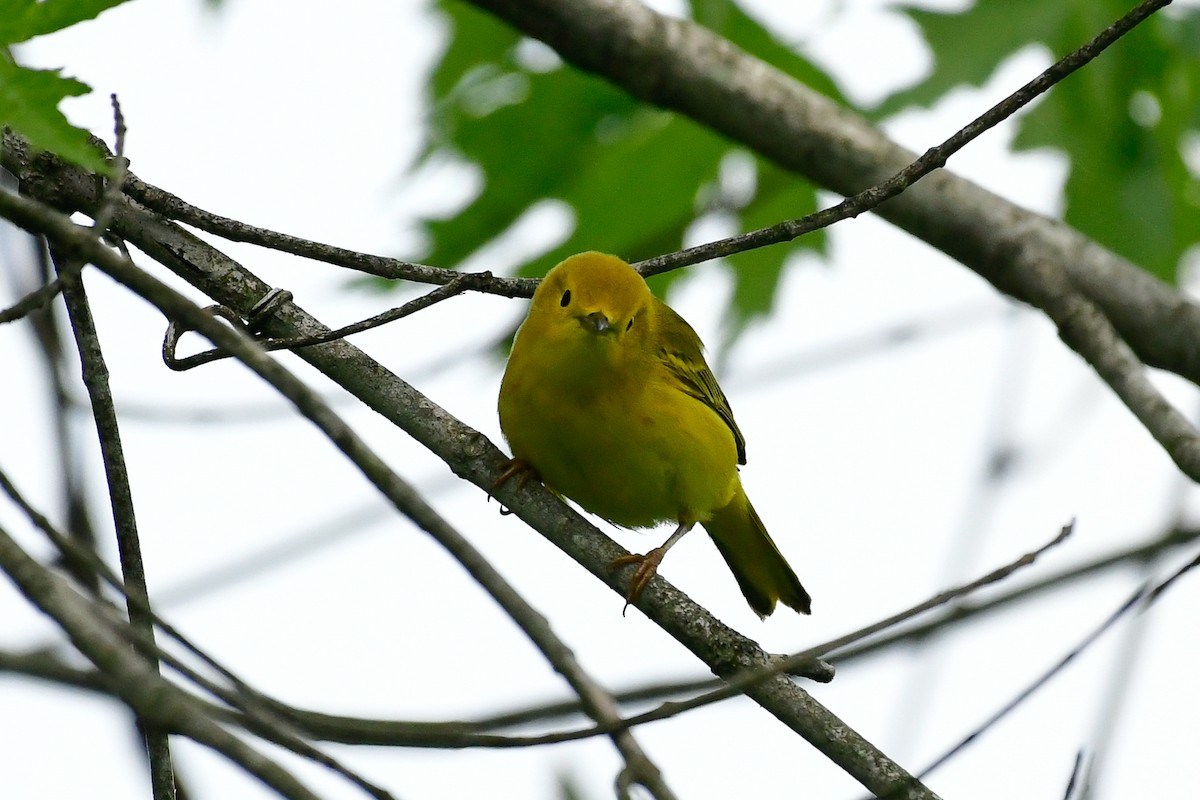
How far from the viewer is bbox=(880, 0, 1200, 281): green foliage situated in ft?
15.0

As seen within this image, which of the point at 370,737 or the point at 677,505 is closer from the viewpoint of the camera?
the point at 370,737

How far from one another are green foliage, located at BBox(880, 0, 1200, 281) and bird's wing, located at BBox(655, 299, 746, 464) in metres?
1.19

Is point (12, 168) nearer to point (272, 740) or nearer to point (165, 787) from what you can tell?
point (165, 787)

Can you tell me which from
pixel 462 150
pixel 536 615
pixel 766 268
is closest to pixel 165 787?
pixel 536 615

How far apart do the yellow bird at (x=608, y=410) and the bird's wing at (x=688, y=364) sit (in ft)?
0.15

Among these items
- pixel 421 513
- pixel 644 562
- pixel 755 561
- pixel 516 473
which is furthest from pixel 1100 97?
pixel 421 513

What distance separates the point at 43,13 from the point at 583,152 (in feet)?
9.86

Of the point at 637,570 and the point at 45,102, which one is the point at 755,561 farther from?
the point at 45,102

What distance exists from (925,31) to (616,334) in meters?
1.52

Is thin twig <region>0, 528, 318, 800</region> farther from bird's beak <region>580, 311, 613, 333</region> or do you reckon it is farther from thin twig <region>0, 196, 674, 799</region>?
bird's beak <region>580, 311, 613, 333</region>

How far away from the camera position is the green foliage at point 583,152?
482 cm

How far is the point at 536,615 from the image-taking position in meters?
1.85

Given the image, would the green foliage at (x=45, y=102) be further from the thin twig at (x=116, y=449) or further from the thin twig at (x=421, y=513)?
the thin twig at (x=116, y=449)

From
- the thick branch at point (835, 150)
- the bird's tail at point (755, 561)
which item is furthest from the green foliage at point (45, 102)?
the bird's tail at point (755, 561)
